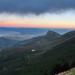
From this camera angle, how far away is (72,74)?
248 ft

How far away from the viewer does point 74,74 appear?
7619cm

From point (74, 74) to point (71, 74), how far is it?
90cm

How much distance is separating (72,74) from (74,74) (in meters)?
0.81

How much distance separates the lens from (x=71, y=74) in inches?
2992

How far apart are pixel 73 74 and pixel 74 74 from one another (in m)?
0.40

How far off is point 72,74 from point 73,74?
0.91m

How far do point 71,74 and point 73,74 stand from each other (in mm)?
810

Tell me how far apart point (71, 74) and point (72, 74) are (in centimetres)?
40

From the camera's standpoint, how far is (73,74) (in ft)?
251
